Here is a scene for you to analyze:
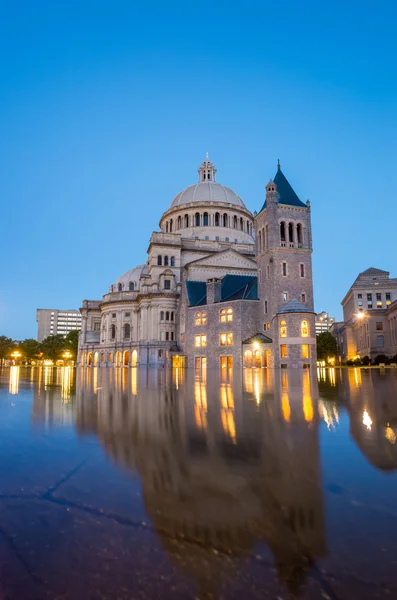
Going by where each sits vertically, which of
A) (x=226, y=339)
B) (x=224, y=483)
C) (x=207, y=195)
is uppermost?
(x=207, y=195)

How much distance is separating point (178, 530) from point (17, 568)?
1056 millimetres

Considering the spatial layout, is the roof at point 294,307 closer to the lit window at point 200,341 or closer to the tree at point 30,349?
the lit window at point 200,341

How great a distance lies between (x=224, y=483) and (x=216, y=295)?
53402mm

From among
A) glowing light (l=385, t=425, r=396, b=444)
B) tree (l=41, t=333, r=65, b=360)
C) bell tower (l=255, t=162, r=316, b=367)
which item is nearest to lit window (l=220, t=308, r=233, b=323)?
bell tower (l=255, t=162, r=316, b=367)

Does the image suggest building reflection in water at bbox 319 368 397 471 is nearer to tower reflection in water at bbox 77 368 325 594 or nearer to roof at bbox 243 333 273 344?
tower reflection in water at bbox 77 368 325 594

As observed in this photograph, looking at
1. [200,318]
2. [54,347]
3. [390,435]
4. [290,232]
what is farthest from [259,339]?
[54,347]

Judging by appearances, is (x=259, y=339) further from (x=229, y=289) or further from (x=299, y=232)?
(x=299, y=232)

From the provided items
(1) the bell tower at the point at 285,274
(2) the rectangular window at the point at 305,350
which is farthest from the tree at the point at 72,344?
(2) the rectangular window at the point at 305,350

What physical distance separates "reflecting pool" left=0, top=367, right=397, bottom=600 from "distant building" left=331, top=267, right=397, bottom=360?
71.4 meters

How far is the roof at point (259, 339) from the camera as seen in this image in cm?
4903

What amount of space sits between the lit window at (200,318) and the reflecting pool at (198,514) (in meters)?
50.5

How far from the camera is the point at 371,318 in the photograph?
77500 millimetres

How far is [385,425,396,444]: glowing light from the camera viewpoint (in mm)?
5605

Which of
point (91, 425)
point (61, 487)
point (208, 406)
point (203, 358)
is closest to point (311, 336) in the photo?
point (203, 358)
